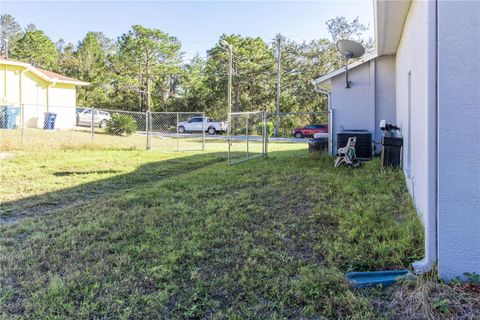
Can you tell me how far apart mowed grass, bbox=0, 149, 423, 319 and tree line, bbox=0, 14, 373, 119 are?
29.8 m

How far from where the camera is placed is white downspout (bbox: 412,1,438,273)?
2.66 m

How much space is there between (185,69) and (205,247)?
36.5 meters

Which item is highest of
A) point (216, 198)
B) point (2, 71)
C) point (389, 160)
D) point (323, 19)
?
point (323, 19)

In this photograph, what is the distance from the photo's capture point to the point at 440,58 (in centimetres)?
261

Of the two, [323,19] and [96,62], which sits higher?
[323,19]

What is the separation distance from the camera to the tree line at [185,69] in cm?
3488

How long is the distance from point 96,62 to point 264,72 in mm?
16374

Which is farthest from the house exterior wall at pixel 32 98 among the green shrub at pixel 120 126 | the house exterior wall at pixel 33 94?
the green shrub at pixel 120 126

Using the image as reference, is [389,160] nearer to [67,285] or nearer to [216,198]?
[216,198]

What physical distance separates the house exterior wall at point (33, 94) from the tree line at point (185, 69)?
13637mm

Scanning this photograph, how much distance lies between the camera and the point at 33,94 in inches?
763

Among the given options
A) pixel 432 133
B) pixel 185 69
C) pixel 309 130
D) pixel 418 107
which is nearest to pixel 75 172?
pixel 418 107

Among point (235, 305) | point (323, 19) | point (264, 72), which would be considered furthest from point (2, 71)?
point (323, 19)

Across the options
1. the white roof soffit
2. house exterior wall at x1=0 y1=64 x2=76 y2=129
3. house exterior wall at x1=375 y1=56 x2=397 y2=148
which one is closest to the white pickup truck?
house exterior wall at x1=0 y1=64 x2=76 y2=129
